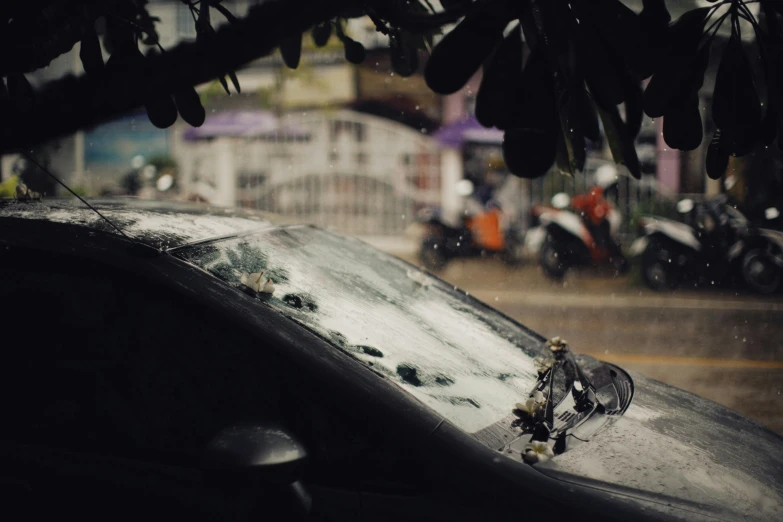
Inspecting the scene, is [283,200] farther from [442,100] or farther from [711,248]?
[711,248]

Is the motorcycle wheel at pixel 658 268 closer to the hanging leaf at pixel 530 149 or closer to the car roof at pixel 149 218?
the car roof at pixel 149 218

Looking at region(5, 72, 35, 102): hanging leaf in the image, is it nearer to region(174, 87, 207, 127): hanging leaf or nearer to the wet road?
region(174, 87, 207, 127): hanging leaf

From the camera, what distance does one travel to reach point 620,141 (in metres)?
1.87

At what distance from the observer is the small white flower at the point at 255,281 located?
1.95m

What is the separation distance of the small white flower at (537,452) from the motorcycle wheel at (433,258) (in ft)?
32.1

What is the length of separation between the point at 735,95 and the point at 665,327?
6.93m

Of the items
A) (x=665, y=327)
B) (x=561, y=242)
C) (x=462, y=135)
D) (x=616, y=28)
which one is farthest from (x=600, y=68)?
(x=462, y=135)

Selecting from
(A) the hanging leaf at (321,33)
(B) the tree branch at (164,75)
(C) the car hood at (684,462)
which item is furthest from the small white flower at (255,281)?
(A) the hanging leaf at (321,33)

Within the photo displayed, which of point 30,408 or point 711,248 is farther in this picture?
point 711,248

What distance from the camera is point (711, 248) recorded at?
10.1m

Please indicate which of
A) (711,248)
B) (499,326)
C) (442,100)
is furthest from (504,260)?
(499,326)

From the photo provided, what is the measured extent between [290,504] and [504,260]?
10876mm

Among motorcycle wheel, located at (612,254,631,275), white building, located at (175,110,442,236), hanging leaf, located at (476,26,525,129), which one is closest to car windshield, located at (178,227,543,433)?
hanging leaf, located at (476,26,525,129)

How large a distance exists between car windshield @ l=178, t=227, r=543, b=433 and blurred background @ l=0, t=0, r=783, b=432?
4.60m
